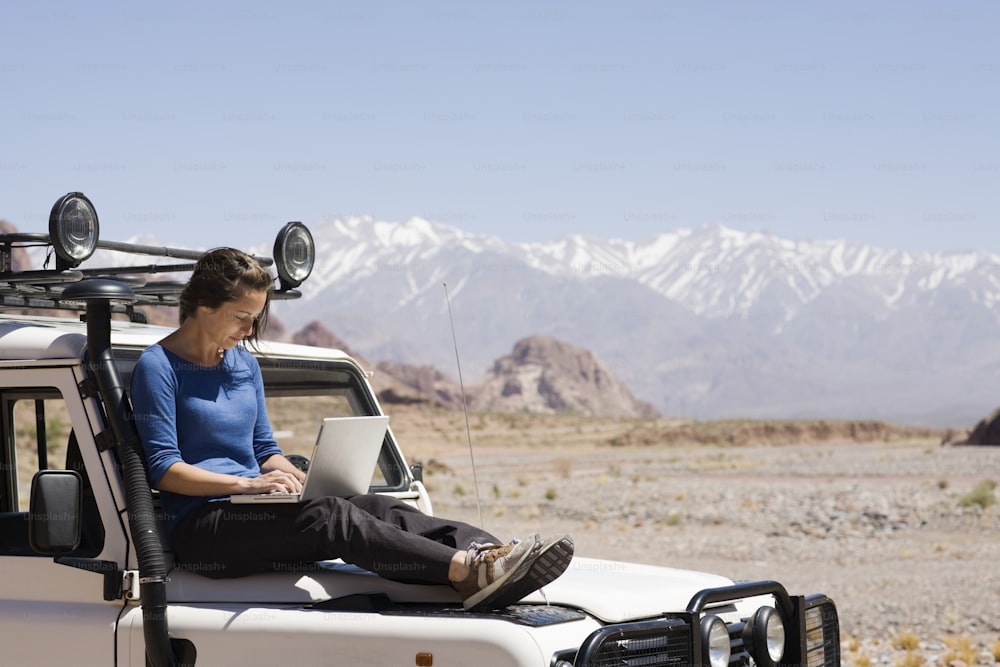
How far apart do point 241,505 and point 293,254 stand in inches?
76.2

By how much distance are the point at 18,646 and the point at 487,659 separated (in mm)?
1695

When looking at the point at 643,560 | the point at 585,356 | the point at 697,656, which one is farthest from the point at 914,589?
the point at 585,356

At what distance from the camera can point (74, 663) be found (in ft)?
12.8

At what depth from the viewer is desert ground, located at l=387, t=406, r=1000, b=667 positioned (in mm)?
14164

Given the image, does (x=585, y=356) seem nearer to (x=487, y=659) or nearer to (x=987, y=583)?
(x=987, y=583)

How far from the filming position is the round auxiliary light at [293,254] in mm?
5672

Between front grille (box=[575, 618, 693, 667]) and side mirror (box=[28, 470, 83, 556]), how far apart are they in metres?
1.67

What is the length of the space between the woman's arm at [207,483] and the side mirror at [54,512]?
0.30m

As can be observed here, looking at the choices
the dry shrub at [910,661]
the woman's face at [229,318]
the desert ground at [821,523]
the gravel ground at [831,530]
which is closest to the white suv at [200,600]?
the woman's face at [229,318]

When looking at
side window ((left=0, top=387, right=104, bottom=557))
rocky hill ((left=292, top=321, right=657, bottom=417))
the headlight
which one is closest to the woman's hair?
side window ((left=0, top=387, right=104, bottom=557))

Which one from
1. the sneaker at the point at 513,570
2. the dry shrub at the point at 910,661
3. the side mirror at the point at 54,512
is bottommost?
the dry shrub at the point at 910,661

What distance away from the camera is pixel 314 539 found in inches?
154

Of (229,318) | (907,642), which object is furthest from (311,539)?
(907,642)

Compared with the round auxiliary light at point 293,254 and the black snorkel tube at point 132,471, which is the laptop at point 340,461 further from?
the round auxiliary light at point 293,254
